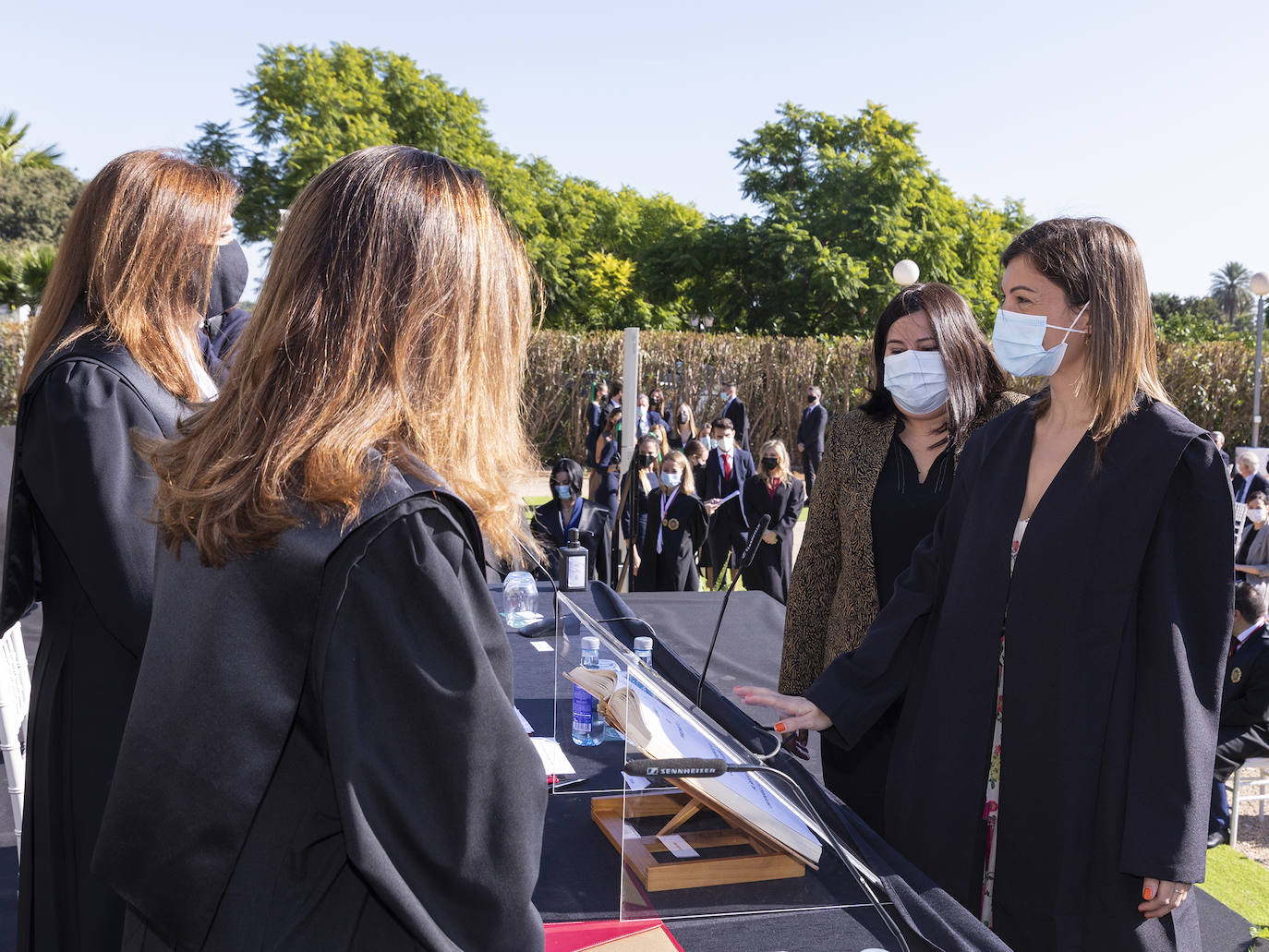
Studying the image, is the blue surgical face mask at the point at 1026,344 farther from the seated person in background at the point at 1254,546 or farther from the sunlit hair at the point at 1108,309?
the seated person in background at the point at 1254,546

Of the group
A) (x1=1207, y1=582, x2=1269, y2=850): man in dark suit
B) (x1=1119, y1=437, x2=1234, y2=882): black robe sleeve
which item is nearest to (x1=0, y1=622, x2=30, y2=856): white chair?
(x1=1119, y1=437, x2=1234, y2=882): black robe sleeve

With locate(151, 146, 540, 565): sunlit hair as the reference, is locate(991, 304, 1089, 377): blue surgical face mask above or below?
above

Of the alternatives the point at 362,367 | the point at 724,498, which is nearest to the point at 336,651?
the point at 362,367

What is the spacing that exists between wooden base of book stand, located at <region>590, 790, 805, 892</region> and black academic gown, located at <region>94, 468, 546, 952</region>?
671 mm

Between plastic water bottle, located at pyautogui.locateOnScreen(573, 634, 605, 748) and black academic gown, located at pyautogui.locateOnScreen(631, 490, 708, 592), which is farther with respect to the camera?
black academic gown, located at pyautogui.locateOnScreen(631, 490, 708, 592)

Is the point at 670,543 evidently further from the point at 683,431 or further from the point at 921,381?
the point at 683,431

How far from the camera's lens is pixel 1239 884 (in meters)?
4.23

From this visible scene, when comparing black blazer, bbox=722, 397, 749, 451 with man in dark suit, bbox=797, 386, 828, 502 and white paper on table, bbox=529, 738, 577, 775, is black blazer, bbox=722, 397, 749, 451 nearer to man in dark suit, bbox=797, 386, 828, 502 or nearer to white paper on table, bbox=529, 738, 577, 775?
man in dark suit, bbox=797, 386, 828, 502

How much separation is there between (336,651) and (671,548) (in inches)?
274

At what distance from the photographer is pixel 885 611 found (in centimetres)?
222

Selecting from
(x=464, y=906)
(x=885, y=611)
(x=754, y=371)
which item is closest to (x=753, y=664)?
(x=885, y=611)

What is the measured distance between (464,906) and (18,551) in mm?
1148

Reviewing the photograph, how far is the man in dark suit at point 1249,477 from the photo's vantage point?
31.9ft

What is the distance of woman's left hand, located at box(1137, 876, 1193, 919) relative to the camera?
68.1 inches
